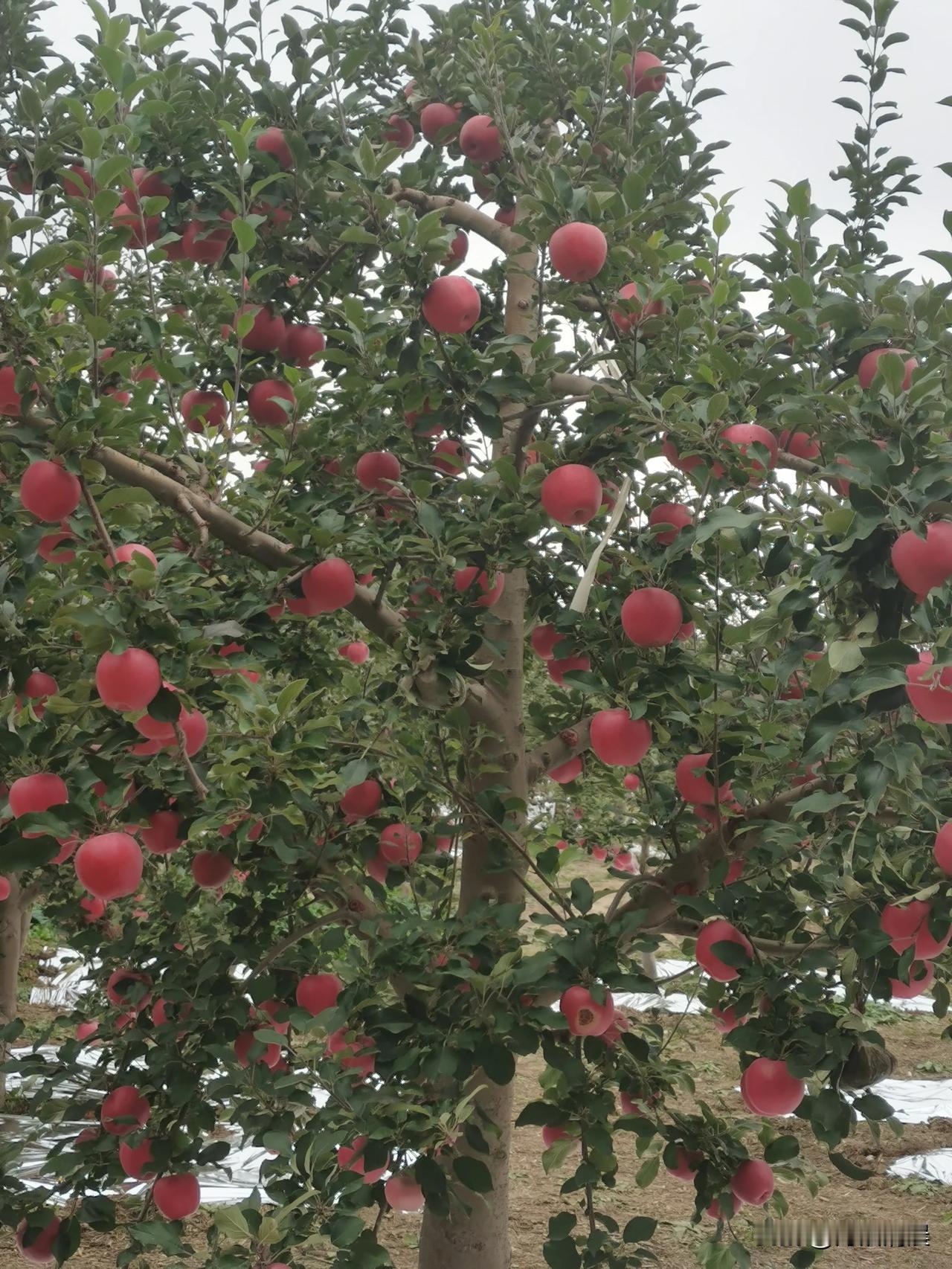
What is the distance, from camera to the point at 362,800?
2.51 meters

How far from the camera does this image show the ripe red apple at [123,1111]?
2395 mm

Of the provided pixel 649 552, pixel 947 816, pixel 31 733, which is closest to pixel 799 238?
pixel 649 552

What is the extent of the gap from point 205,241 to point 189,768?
152cm

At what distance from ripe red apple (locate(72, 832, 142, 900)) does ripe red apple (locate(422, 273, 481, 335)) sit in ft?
3.97

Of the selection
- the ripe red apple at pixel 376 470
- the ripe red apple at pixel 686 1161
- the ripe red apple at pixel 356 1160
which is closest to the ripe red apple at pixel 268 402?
the ripe red apple at pixel 376 470

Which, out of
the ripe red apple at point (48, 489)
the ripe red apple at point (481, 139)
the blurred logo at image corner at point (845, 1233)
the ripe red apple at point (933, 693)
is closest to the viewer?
the ripe red apple at point (933, 693)

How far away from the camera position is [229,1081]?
2230 mm

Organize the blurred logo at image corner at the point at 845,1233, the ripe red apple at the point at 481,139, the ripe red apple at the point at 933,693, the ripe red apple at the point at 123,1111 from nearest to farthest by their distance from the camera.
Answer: the ripe red apple at the point at 933,693 < the ripe red apple at the point at 123,1111 < the ripe red apple at the point at 481,139 < the blurred logo at image corner at the point at 845,1233

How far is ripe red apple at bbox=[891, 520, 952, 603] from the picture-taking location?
1.43 m

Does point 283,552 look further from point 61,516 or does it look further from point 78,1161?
point 78,1161

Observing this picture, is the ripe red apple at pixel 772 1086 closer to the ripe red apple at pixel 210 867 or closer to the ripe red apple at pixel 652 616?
the ripe red apple at pixel 652 616

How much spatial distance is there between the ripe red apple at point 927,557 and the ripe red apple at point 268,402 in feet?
5.46

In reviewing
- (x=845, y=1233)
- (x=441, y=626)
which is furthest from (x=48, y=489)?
(x=845, y=1233)

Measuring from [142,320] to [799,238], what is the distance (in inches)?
52.6
